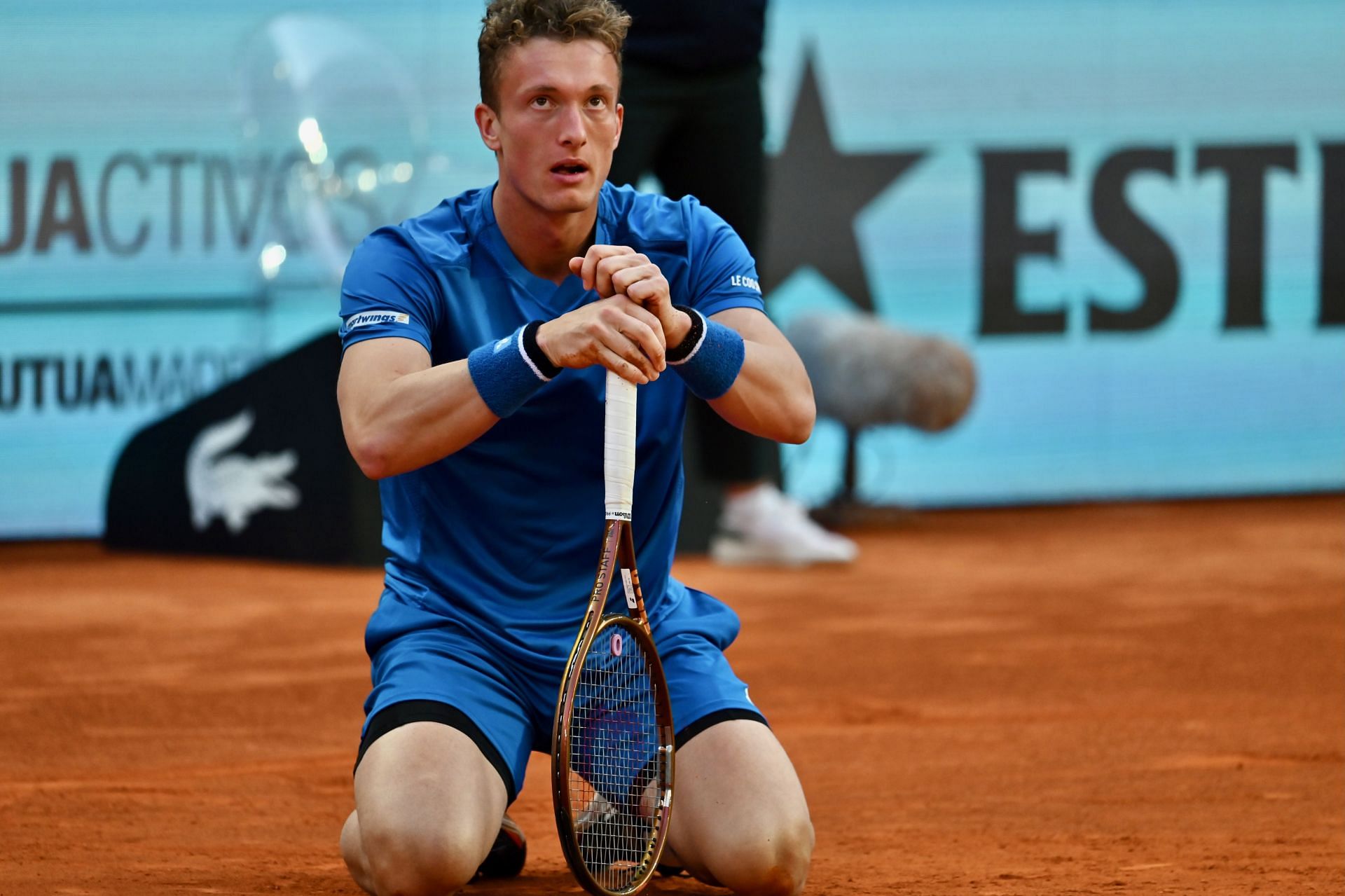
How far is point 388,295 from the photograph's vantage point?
2562 millimetres

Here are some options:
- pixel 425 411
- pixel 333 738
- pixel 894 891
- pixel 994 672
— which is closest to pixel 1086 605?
pixel 994 672

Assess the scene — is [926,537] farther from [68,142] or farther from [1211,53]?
[68,142]

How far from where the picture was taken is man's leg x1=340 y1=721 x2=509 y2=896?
7.53ft

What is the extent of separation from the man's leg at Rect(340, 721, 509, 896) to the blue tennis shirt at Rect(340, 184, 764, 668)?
0.22m

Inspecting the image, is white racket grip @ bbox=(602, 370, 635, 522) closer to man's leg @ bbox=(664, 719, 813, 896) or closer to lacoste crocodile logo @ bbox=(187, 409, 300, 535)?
man's leg @ bbox=(664, 719, 813, 896)

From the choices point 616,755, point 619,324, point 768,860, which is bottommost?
point 768,860

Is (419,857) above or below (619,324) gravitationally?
below

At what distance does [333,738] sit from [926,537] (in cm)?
334

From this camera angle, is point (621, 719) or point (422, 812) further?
point (621, 719)

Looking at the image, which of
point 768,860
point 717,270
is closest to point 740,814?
point 768,860

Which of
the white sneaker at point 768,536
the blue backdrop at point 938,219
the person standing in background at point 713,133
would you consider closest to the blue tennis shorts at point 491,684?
the person standing in background at point 713,133

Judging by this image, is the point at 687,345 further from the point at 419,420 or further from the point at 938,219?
the point at 938,219

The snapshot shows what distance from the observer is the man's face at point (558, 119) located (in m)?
2.56

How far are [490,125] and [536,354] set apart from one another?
1.55ft
